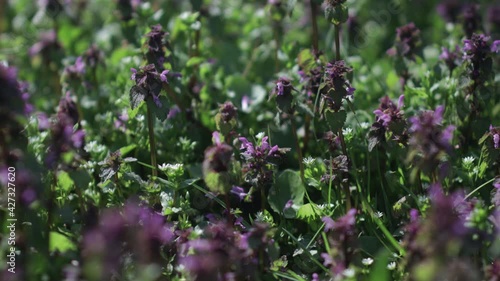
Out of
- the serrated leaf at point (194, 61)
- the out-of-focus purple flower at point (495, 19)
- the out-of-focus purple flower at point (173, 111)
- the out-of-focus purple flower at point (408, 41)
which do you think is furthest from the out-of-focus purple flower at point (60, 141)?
the out-of-focus purple flower at point (495, 19)

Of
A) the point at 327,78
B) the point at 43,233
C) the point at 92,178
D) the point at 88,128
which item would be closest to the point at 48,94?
the point at 88,128

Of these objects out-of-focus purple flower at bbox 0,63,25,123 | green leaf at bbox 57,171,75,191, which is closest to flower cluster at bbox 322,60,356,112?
green leaf at bbox 57,171,75,191

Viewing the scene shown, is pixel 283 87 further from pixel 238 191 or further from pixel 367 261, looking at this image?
pixel 367 261

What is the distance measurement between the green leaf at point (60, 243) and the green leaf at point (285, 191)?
0.82 m

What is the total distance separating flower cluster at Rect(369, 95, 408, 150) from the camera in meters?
2.64

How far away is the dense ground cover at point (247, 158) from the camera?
2.22 meters

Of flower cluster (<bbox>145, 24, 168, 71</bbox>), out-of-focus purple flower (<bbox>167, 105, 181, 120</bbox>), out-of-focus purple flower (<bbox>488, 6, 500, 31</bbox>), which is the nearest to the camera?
flower cluster (<bbox>145, 24, 168, 71</bbox>)

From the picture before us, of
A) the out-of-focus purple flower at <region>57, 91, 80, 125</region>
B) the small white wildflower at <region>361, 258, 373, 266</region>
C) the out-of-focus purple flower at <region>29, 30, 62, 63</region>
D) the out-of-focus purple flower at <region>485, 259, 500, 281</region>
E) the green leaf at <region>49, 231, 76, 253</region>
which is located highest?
the out-of-focus purple flower at <region>29, 30, 62, 63</region>

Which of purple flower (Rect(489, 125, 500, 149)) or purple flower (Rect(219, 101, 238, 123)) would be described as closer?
purple flower (Rect(489, 125, 500, 149))

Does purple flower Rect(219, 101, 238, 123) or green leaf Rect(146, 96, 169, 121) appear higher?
green leaf Rect(146, 96, 169, 121)

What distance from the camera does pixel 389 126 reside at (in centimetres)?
265

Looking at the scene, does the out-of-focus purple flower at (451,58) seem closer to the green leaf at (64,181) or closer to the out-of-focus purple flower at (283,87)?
the out-of-focus purple flower at (283,87)

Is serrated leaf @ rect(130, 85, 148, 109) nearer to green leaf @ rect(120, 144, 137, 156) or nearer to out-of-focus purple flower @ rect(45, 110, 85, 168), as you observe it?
out-of-focus purple flower @ rect(45, 110, 85, 168)

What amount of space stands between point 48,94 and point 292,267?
2.13 meters
